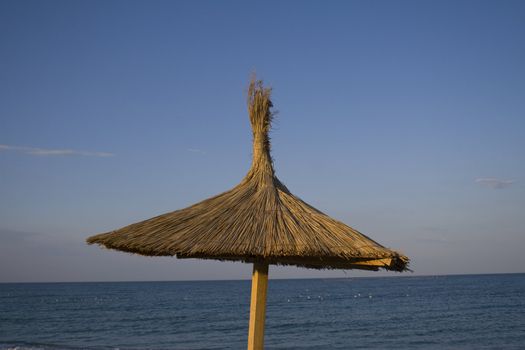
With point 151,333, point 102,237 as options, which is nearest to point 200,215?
point 102,237

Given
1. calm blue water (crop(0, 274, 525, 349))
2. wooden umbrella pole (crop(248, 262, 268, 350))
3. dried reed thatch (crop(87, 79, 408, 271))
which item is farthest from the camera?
calm blue water (crop(0, 274, 525, 349))

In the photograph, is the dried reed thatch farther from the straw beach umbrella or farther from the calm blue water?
the calm blue water

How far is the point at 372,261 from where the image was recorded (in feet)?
14.8

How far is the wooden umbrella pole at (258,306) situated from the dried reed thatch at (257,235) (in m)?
0.09

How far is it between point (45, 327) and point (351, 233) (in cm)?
2768

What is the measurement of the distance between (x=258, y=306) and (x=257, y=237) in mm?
687

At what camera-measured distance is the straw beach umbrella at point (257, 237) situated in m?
4.34

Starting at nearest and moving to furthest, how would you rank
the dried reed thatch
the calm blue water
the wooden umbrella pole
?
the dried reed thatch, the wooden umbrella pole, the calm blue water

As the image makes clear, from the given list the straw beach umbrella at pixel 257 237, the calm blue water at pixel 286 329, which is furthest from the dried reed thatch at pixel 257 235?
the calm blue water at pixel 286 329

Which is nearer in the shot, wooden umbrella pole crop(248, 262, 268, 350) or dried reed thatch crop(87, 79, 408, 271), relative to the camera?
dried reed thatch crop(87, 79, 408, 271)

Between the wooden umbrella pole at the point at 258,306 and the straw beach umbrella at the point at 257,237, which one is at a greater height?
the straw beach umbrella at the point at 257,237

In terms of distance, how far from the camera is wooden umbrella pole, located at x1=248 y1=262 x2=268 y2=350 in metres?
4.74

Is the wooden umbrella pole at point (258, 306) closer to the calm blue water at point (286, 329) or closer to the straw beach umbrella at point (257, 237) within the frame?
the straw beach umbrella at point (257, 237)

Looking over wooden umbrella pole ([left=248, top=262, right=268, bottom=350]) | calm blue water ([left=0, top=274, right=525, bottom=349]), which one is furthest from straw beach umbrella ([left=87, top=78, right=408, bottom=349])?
calm blue water ([left=0, top=274, right=525, bottom=349])
